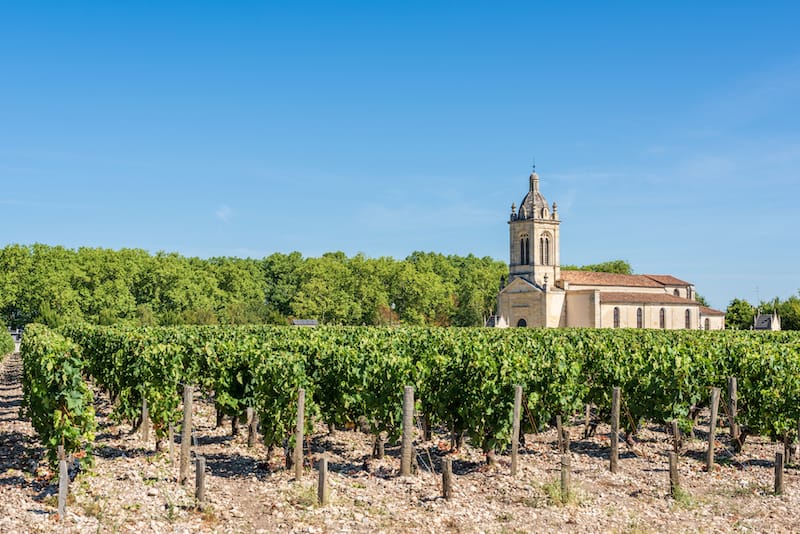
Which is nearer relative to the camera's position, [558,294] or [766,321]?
[558,294]

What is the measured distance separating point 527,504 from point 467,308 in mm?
Result: 75711

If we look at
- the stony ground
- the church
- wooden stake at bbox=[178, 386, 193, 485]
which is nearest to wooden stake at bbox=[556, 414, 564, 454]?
the stony ground

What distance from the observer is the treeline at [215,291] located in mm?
65500

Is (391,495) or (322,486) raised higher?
(322,486)

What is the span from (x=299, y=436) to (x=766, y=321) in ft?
281

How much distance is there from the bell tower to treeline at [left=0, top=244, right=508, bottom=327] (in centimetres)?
1168

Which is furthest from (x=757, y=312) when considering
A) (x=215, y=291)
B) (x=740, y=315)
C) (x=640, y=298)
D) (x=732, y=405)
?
(x=732, y=405)

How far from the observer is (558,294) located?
72.4 m

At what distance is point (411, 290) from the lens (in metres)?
82.8

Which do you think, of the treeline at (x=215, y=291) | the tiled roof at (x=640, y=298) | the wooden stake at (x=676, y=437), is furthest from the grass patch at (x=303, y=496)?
the tiled roof at (x=640, y=298)

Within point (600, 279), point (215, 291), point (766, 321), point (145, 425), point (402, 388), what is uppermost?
point (600, 279)

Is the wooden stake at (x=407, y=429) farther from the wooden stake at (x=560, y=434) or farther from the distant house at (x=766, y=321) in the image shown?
the distant house at (x=766, y=321)

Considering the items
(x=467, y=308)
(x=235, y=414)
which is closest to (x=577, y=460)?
(x=235, y=414)

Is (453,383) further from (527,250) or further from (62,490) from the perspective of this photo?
(527,250)
